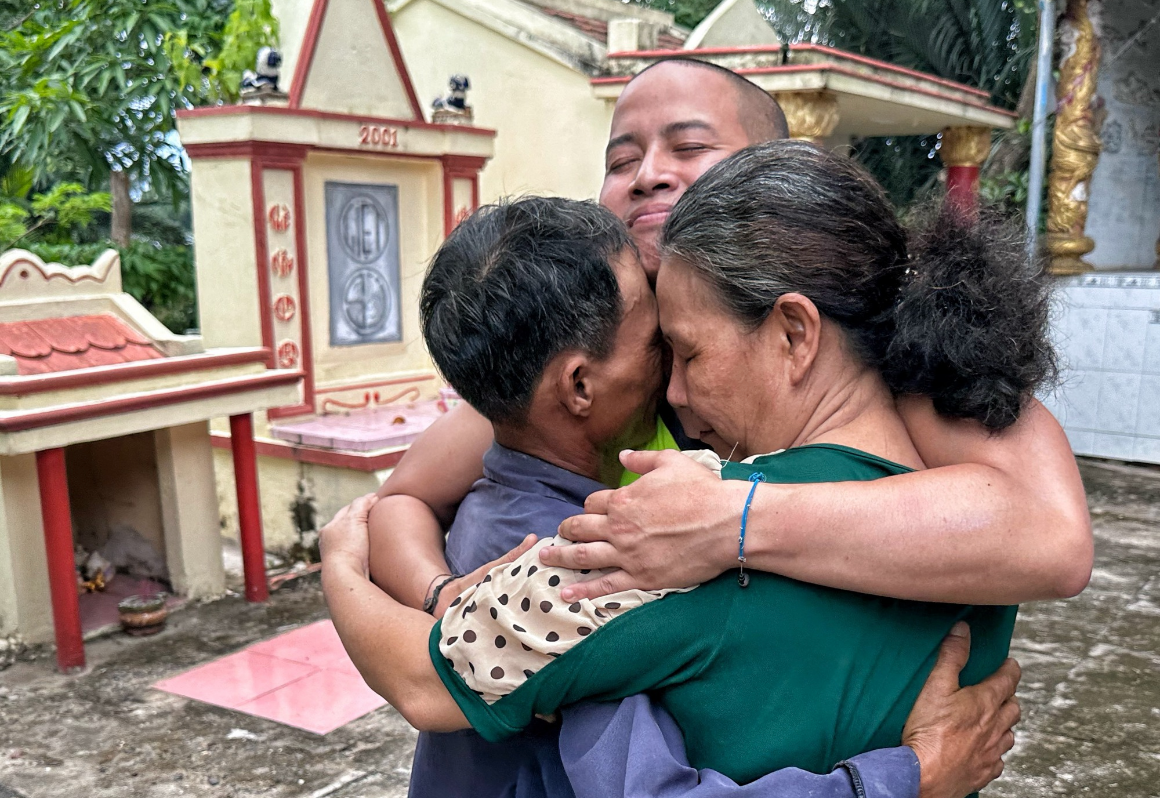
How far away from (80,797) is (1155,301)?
7.89 metres

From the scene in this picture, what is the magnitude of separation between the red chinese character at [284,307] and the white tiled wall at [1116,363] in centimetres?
570

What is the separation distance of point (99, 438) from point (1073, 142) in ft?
24.1

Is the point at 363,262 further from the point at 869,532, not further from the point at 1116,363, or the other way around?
the point at 869,532

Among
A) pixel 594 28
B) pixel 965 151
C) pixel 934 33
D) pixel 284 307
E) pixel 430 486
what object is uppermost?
pixel 934 33

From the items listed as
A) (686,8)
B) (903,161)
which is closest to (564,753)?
(903,161)

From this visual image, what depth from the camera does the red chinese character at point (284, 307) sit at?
644 centimetres

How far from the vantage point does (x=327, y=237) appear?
6.86 meters

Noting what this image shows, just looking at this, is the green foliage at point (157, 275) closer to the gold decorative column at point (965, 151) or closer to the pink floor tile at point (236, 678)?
the pink floor tile at point (236, 678)

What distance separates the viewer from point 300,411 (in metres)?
6.59

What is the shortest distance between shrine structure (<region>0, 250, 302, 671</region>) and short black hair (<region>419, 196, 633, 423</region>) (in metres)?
3.68

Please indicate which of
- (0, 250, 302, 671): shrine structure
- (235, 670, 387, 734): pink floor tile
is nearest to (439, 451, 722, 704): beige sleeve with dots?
(235, 670, 387, 734): pink floor tile

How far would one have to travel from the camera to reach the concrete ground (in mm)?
3633

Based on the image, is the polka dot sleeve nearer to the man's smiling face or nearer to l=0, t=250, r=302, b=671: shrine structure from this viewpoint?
the man's smiling face

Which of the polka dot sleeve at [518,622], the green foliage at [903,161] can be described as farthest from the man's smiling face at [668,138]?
the green foliage at [903,161]
